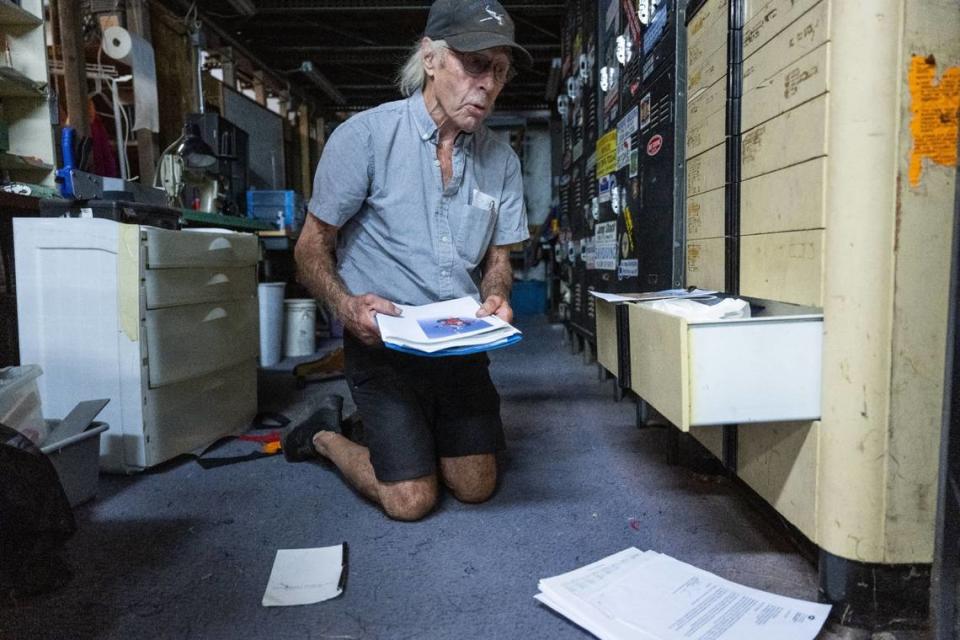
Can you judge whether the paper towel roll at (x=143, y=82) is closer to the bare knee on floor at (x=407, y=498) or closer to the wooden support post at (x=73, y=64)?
the wooden support post at (x=73, y=64)

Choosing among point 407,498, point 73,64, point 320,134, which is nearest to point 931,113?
point 407,498

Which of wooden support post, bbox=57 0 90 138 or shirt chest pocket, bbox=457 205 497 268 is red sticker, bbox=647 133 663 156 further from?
wooden support post, bbox=57 0 90 138

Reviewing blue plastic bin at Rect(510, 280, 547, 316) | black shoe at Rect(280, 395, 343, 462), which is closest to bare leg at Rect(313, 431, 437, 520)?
black shoe at Rect(280, 395, 343, 462)

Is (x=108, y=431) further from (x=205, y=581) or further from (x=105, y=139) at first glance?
(x=105, y=139)

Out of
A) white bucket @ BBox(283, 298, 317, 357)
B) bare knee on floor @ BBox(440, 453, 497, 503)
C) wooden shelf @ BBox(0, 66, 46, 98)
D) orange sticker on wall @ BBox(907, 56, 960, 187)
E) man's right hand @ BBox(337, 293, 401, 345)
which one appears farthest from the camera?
white bucket @ BBox(283, 298, 317, 357)

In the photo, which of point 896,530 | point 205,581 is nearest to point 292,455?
point 205,581

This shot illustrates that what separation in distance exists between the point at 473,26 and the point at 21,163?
1.83 meters

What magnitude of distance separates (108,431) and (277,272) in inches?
131

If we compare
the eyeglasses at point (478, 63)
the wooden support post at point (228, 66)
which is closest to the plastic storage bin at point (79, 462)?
the eyeglasses at point (478, 63)

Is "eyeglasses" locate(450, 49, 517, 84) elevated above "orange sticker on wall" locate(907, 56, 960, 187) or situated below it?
above

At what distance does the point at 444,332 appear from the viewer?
3.58 ft

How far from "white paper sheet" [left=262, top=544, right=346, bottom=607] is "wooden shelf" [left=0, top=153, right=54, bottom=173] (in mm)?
1843

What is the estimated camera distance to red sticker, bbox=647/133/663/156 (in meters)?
1.73

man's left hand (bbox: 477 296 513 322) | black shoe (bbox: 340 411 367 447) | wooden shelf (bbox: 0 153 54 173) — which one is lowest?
black shoe (bbox: 340 411 367 447)
